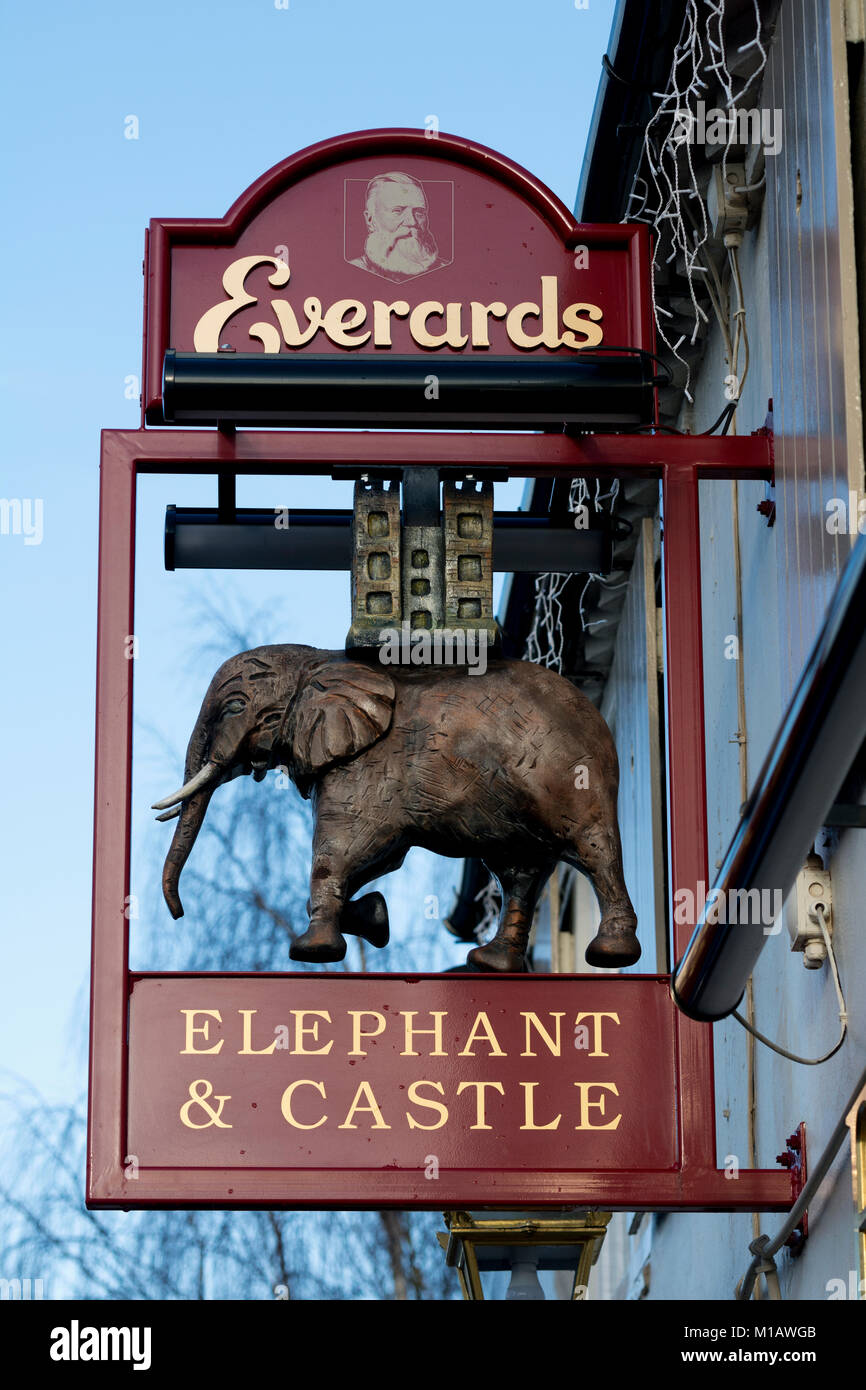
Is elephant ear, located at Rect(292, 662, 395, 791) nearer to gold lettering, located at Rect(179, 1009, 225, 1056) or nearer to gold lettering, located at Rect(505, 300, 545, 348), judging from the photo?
gold lettering, located at Rect(179, 1009, 225, 1056)

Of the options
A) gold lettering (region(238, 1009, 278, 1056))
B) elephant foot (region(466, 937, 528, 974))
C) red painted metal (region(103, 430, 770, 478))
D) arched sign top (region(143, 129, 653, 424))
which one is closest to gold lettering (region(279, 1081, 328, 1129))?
gold lettering (region(238, 1009, 278, 1056))

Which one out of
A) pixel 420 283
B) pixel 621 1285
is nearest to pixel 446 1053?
pixel 420 283

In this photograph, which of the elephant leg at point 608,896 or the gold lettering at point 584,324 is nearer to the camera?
the elephant leg at point 608,896

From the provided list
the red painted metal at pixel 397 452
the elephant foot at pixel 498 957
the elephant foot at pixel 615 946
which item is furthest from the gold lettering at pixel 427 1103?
the red painted metal at pixel 397 452

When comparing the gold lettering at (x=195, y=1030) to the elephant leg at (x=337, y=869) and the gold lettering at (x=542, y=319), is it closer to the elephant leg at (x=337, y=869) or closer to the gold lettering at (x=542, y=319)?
the elephant leg at (x=337, y=869)

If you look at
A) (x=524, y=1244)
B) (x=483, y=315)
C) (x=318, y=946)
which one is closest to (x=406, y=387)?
(x=483, y=315)

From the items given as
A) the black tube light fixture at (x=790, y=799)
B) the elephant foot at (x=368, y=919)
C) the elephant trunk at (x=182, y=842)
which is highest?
the elephant trunk at (x=182, y=842)

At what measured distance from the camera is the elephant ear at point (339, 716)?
838cm

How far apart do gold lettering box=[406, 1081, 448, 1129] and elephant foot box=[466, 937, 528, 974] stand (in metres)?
0.95

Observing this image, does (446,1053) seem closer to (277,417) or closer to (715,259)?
(277,417)

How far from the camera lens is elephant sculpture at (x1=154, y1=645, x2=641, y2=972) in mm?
8320

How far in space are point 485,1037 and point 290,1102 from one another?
60 cm
